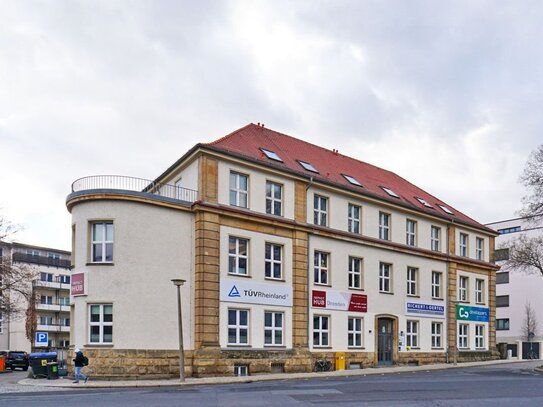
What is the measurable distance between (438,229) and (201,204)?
19822 millimetres

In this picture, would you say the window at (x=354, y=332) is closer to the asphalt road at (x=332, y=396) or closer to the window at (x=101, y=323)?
the asphalt road at (x=332, y=396)

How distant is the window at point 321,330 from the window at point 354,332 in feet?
5.86

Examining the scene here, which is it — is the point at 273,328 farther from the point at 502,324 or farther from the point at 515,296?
the point at 502,324

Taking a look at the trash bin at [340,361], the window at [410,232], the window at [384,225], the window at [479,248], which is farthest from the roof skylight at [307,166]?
the window at [479,248]

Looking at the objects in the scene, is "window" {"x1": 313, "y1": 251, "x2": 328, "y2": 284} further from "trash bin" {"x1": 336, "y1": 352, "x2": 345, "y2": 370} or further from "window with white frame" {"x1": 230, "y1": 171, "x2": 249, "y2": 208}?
"window with white frame" {"x1": 230, "y1": 171, "x2": 249, "y2": 208}

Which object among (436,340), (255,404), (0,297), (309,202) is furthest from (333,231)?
(0,297)

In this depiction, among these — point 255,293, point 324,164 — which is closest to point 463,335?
point 324,164

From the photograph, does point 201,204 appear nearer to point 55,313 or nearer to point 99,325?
point 99,325

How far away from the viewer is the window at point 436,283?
41.2 meters

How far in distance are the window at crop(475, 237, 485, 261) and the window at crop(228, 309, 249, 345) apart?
2233cm

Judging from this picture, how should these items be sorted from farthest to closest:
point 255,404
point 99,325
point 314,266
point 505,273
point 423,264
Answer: point 505,273 → point 423,264 → point 314,266 → point 99,325 → point 255,404

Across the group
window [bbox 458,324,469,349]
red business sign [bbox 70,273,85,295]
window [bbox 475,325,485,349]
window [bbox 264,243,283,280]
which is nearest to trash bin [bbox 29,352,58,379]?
red business sign [bbox 70,273,85,295]

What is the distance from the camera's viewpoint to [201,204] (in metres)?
28.6

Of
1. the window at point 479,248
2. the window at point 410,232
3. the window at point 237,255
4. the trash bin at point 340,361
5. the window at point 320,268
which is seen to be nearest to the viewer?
the window at point 237,255
